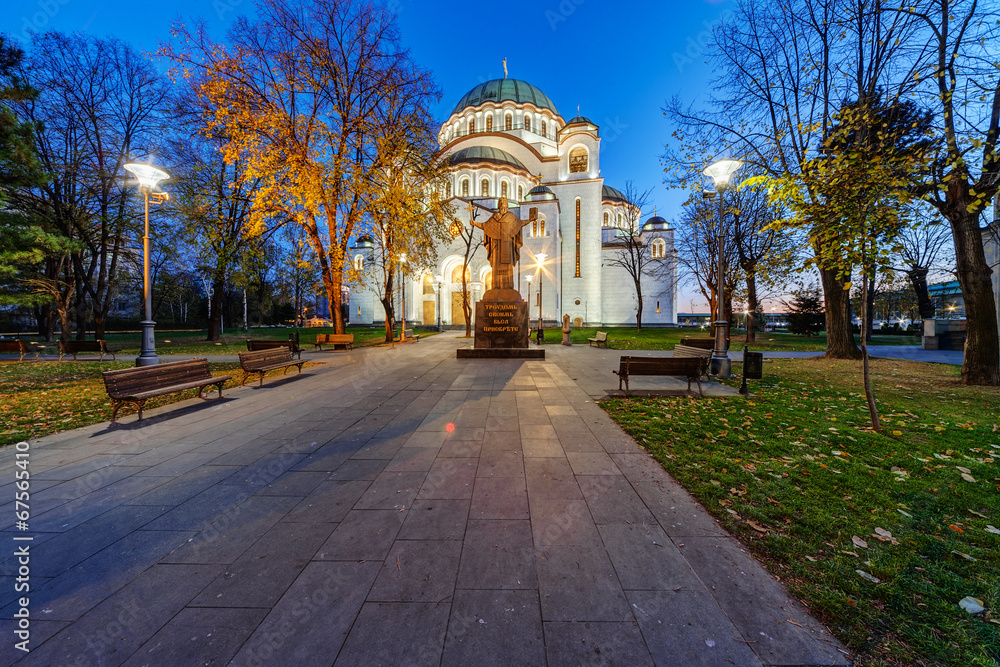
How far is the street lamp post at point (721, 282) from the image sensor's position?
802cm

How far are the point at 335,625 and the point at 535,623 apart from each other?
1.07 metres

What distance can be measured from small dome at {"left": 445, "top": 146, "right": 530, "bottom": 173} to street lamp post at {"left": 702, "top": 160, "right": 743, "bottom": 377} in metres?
32.3

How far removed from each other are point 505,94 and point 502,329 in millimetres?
40968

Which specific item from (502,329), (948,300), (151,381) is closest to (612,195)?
(948,300)

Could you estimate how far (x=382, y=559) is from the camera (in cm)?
233

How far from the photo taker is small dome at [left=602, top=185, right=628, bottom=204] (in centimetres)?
4772

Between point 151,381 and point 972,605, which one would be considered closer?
point 972,605

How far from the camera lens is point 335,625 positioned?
1.81 metres

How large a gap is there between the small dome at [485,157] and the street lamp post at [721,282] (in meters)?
32.3

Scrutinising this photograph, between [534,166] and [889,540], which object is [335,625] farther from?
[534,166]

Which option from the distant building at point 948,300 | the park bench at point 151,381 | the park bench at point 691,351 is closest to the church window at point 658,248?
the distant building at point 948,300

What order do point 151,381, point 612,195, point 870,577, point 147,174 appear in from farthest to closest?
1. point 612,195
2. point 147,174
3. point 151,381
4. point 870,577

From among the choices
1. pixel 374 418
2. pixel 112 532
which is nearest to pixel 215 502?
pixel 112 532

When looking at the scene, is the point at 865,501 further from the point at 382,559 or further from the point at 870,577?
the point at 382,559
